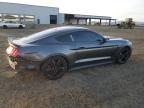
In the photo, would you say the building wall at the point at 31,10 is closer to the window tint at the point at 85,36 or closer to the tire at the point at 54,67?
the window tint at the point at 85,36

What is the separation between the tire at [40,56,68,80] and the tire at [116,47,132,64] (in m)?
2.46

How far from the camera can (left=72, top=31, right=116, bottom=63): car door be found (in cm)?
616

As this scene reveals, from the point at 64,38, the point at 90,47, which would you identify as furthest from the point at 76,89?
the point at 90,47

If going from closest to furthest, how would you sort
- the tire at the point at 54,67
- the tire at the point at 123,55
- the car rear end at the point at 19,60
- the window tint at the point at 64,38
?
the car rear end at the point at 19,60 → the tire at the point at 54,67 → the window tint at the point at 64,38 → the tire at the point at 123,55

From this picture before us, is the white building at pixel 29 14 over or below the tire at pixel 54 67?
over

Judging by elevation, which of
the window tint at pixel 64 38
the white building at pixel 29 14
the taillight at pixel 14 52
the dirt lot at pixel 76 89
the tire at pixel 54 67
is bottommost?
the dirt lot at pixel 76 89

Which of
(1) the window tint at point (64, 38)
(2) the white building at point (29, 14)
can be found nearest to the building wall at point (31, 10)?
(2) the white building at point (29, 14)

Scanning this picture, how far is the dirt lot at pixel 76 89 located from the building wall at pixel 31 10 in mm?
45659

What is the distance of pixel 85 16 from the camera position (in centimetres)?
7800

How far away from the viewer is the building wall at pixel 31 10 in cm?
4894

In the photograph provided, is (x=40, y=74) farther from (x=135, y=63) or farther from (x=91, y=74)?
(x=135, y=63)

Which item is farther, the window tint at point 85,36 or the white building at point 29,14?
the white building at point 29,14

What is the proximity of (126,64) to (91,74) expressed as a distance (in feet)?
6.49

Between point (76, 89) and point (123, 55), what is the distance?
10.6 feet
